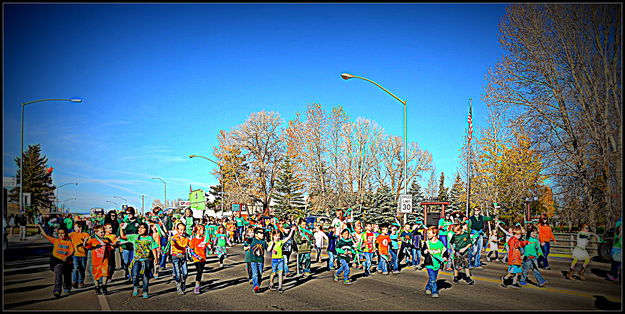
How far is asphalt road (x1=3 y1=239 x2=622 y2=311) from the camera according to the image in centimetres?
888

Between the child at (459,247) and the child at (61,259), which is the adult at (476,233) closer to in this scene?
the child at (459,247)

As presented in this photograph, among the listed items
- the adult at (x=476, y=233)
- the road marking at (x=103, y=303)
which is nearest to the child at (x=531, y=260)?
the adult at (x=476, y=233)

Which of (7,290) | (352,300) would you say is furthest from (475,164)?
(7,290)

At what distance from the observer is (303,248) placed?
43.8 ft

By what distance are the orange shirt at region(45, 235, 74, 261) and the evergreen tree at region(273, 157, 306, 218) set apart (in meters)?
36.2

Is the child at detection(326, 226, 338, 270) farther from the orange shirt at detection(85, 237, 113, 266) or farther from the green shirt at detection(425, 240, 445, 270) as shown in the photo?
the orange shirt at detection(85, 237, 113, 266)

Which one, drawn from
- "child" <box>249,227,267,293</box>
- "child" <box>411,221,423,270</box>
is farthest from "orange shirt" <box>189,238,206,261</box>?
"child" <box>411,221,423,270</box>

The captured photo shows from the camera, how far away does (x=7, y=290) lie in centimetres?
1087

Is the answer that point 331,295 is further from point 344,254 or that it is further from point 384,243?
point 384,243

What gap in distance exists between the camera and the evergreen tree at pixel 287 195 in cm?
4678

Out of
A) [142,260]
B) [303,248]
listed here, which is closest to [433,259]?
[303,248]

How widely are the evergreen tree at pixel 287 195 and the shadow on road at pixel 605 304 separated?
123 ft

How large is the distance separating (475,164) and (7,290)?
34.8m

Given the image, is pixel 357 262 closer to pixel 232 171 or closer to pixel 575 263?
pixel 575 263
